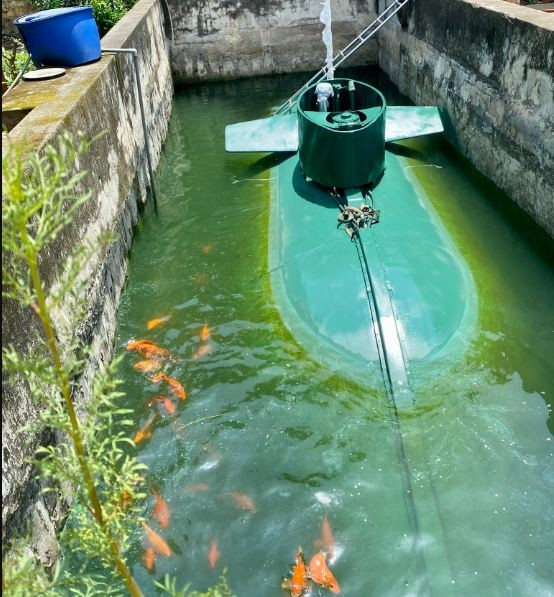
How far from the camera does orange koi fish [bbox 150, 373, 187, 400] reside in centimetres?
623

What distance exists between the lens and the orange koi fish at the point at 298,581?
4.30 meters

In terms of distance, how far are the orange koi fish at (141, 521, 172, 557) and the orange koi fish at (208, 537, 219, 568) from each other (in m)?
0.33

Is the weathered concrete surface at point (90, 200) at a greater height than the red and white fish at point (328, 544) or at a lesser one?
greater

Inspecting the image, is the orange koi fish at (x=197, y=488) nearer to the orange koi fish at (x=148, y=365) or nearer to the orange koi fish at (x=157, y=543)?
the orange koi fish at (x=157, y=543)

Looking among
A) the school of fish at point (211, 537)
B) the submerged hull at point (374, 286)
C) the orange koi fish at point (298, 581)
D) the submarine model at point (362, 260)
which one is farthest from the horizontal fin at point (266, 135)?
the orange koi fish at point (298, 581)

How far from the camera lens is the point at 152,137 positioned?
11.5 meters

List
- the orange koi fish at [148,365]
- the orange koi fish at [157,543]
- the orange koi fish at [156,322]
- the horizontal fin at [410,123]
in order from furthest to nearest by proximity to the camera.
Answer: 1. the horizontal fin at [410,123]
2. the orange koi fish at [156,322]
3. the orange koi fish at [148,365]
4. the orange koi fish at [157,543]

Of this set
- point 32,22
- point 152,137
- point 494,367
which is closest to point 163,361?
point 494,367

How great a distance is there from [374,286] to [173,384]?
2.46 m

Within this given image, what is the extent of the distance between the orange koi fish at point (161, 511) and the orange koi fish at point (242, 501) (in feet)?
1.65

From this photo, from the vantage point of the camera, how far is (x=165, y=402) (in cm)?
613

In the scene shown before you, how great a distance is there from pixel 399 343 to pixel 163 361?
266 centimetres

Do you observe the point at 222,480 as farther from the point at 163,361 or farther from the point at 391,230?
the point at 391,230

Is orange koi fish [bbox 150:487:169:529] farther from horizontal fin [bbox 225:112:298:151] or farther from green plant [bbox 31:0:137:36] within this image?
green plant [bbox 31:0:137:36]
